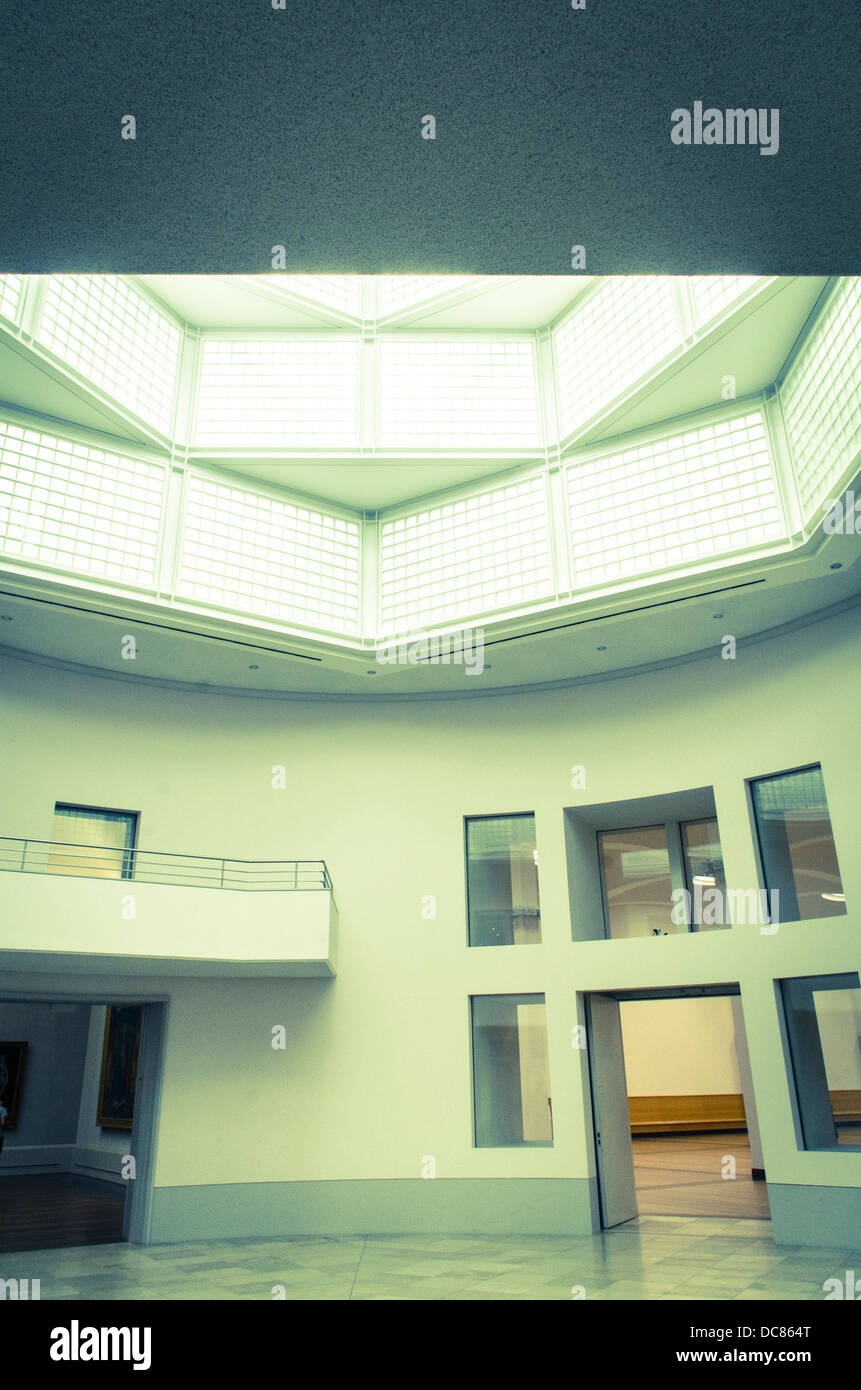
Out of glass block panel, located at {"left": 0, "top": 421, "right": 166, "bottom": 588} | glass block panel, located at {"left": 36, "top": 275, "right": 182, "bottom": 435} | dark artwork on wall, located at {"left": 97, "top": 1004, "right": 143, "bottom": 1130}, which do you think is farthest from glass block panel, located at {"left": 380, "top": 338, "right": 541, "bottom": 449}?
dark artwork on wall, located at {"left": 97, "top": 1004, "right": 143, "bottom": 1130}

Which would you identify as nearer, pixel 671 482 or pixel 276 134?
pixel 276 134

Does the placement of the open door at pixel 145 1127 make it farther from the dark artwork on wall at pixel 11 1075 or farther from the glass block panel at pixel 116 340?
the glass block panel at pixel 116 340

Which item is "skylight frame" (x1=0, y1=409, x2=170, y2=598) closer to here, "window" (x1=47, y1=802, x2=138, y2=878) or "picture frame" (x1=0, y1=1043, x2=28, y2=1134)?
"window" (x1=47, y1=802, x2=138, y2=878)

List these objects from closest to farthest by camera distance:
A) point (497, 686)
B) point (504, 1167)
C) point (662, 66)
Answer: point (662, 66)
point (504, 1167)
point (497, 686)

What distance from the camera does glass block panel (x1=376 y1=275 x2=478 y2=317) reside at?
17359mm

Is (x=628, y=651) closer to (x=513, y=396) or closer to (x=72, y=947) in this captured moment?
(x=513, y=396)

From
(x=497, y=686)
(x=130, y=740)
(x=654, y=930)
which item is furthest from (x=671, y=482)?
(x=130, y=740)

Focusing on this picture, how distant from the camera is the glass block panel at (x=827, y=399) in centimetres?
1230

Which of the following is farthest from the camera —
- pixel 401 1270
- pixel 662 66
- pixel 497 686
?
pixel 497 686

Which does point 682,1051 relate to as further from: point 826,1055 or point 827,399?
point 827,399

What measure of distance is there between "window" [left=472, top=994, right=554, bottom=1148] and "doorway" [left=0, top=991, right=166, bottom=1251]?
6.06m

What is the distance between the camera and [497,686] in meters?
18.4

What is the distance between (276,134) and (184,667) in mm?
13003

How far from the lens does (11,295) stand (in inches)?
528
